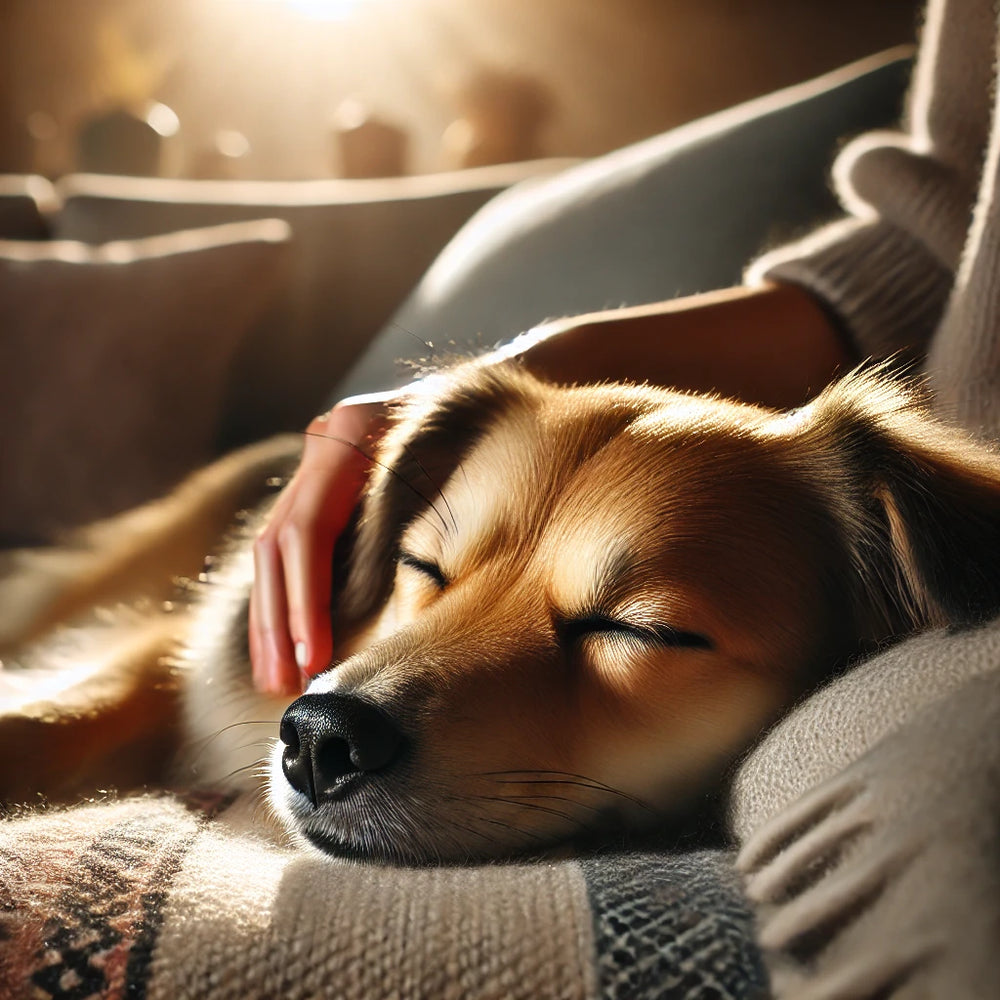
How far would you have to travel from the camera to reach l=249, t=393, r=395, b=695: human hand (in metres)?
0.80

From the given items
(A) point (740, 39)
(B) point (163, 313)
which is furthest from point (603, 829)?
(A) point (740, 39)

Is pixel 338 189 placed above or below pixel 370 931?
above

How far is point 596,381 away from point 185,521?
75 cm

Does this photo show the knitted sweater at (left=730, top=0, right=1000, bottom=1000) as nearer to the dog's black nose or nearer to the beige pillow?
the dog's black nose

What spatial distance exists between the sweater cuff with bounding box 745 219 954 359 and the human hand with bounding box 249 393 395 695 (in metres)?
0.44

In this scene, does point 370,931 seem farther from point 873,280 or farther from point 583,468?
point 873,280

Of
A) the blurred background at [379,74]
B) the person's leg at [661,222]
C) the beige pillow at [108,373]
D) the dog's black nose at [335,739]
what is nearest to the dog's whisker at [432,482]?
the person's leg at [661,222]

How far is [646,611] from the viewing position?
60 centimetres

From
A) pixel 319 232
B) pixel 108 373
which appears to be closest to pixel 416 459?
pixel 108 373

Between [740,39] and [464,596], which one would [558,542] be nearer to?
[464,596]

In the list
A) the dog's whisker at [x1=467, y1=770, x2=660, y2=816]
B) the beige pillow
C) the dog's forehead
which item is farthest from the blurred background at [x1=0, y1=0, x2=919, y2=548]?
the dog's whisker at [x1=467, y1=770, x2=660, y2=816]

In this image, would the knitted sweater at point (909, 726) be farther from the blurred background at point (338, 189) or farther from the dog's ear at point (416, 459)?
the dog's ear at point (416, 459)

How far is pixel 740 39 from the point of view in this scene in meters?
1.83

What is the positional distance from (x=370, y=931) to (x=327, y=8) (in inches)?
102
